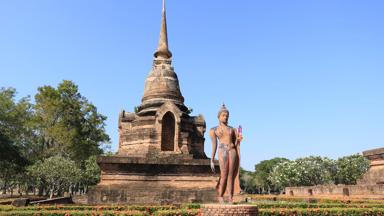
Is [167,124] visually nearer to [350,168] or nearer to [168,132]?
[168,132]

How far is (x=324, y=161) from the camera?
178ft

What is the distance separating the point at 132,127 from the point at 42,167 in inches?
655

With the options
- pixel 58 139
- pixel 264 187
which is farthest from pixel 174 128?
pixel 264 187

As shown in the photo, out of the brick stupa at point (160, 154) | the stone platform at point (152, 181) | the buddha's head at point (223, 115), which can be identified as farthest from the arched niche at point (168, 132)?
the buddha's head at point (223, 115)

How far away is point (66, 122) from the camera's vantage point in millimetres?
42812

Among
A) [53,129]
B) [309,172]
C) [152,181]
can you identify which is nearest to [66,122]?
[53,129]

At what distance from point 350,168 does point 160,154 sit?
41.6 metres

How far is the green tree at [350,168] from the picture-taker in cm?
5175

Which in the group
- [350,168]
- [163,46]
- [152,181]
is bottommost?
[152,181]

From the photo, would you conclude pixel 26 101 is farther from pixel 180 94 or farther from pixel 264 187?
pixel 264 187

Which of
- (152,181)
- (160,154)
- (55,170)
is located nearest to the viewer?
(152,181)

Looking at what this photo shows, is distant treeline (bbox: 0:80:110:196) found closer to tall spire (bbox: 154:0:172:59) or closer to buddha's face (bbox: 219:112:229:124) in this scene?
tall spire (bbox: 154:0:172:59)

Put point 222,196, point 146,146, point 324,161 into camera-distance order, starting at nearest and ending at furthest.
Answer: point 222,196
point 146,146
point 324,161

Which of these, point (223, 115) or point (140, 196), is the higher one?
point (223, 115)
